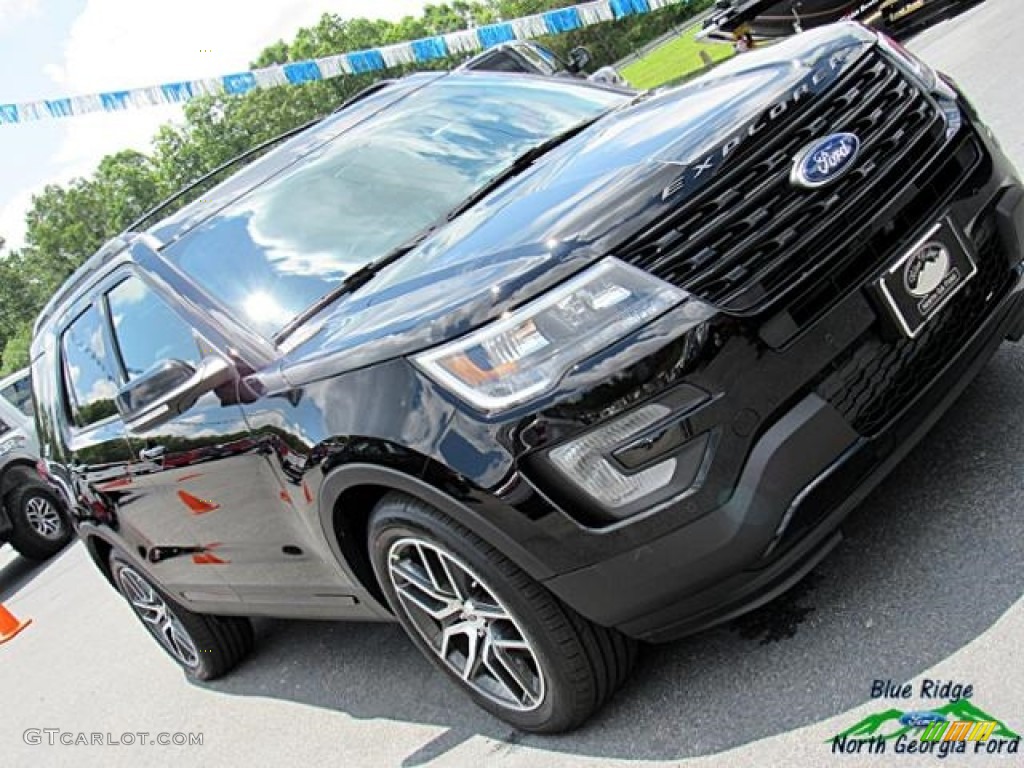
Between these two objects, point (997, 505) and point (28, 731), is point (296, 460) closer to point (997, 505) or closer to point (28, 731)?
point (997, 505)

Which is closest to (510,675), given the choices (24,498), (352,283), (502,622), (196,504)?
(502,622)

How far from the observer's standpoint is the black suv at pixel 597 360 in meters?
2.46

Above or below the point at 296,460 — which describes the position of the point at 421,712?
below

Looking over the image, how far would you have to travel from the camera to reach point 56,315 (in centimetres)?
474

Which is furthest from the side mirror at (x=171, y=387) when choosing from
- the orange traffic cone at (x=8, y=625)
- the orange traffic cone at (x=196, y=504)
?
the orange traffic cone at (x=8, y=625)

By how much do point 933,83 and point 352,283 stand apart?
1.86 m

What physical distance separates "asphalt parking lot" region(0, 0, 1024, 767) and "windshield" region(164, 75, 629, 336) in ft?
4.74

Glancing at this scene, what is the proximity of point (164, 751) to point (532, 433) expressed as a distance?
2.82 metres

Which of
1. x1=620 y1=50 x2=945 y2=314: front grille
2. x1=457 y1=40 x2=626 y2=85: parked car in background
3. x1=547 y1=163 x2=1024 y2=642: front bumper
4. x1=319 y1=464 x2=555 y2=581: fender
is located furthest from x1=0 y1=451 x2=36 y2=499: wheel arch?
x1=620 y1=50 x2=945 y2=314: front grille

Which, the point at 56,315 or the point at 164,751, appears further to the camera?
the point at 56,315

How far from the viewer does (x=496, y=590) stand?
270 centimetres

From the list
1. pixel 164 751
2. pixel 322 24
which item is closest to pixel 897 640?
pixel 164 751

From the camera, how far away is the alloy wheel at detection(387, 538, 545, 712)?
2.85 meters

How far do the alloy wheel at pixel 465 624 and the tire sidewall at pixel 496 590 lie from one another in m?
0.02
